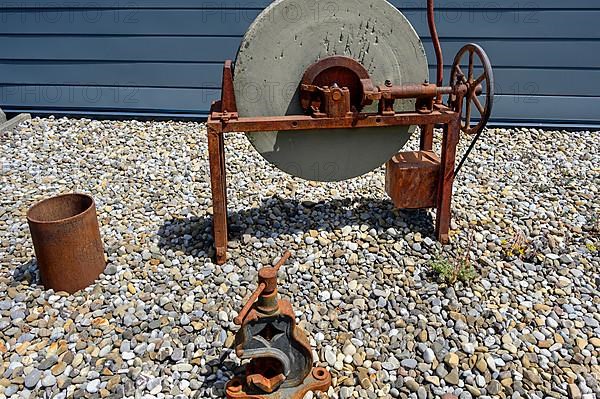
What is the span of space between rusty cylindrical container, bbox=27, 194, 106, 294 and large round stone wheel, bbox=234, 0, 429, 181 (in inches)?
41.3

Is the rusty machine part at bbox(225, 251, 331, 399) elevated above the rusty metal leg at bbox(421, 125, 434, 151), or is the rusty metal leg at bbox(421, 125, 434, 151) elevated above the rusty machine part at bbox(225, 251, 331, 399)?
the rusty metal leg at bbox(421, 125, 434, 151)

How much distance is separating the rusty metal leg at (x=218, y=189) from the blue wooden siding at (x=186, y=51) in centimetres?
296

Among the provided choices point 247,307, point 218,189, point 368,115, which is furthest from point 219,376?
point 368,115

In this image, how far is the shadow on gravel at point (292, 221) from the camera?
3.46 m

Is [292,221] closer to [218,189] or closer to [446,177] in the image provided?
[218,189]

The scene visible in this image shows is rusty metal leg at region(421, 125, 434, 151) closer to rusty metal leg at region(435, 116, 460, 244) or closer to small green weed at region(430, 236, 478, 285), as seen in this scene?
rusty metal leg at region(435, 116, 460, 244)

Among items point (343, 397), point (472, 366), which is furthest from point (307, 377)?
point (472, 366)

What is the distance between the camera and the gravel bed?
95.7 inches

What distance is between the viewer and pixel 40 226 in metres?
2.79

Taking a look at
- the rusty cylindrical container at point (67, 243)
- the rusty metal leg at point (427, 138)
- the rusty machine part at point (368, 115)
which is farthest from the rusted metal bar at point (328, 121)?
the rusty cylindrical container at point (67, 243)

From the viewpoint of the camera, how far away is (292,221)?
3639 millimetres

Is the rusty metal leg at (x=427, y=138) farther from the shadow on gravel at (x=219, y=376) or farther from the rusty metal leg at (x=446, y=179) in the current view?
the shadow on gravel at (x=219, y=376)

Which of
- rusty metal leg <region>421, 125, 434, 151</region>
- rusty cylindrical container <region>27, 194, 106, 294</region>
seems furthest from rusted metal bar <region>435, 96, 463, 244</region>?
rusty cylindrical container <region>27, 194, 106, 294</region>

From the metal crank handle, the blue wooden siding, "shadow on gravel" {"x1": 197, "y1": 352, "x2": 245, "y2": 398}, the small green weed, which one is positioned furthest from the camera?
the blue wooden siding
